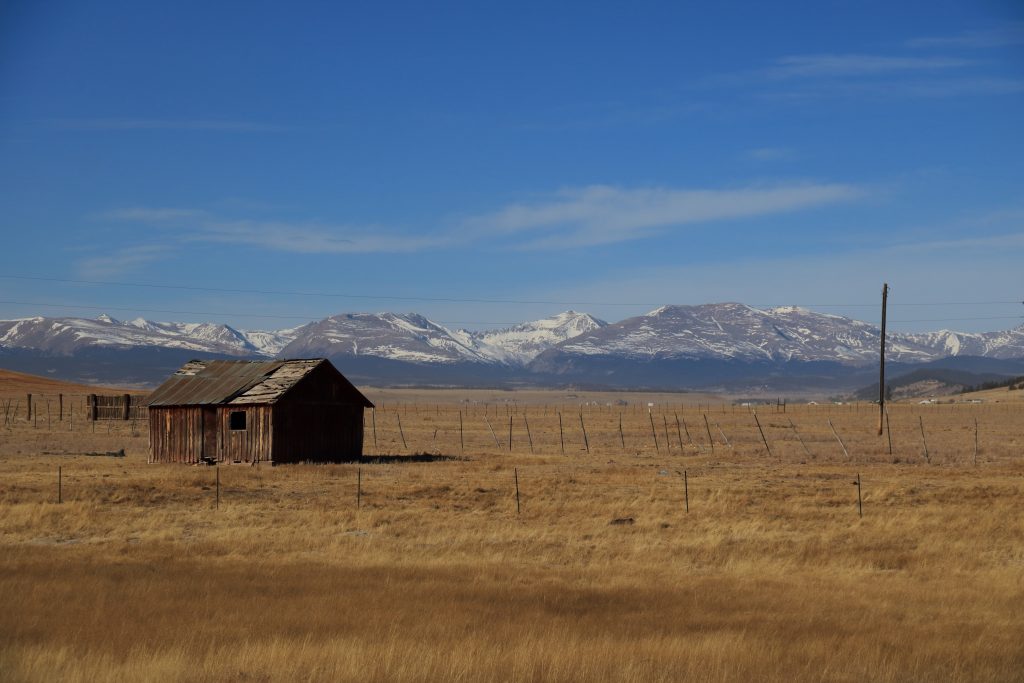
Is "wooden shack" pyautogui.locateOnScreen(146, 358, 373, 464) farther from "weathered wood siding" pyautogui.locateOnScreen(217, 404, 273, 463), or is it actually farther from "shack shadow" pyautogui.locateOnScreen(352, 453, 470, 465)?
"shack shadow" pyautogui.locateOnScreen(352, 453, 470, 465)

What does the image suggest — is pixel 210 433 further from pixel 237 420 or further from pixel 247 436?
pixel 247 436

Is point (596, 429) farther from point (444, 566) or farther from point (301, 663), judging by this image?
point (301, 663)

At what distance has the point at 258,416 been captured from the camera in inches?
2012

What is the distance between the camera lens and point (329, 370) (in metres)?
54.3

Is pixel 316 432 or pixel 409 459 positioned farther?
pixel 409 459

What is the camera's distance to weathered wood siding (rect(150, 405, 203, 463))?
52281 mm

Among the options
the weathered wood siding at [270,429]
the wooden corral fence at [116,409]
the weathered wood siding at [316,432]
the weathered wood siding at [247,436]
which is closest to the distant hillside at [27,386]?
the wooden corral fence at [116,409]

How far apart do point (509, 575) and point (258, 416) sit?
1204 inches

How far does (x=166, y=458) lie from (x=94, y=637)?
3787 cm

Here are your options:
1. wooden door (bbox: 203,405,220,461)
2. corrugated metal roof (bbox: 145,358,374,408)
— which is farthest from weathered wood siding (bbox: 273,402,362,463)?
wooden door (bbox: 203,405,220,461)

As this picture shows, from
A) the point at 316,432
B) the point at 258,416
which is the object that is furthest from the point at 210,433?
the point at 316,432

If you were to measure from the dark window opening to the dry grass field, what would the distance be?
5.81 metres

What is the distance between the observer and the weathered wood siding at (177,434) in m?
52.3

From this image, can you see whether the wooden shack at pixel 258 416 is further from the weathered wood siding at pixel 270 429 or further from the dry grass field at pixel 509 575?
the dry grass field at pixel 509 575
